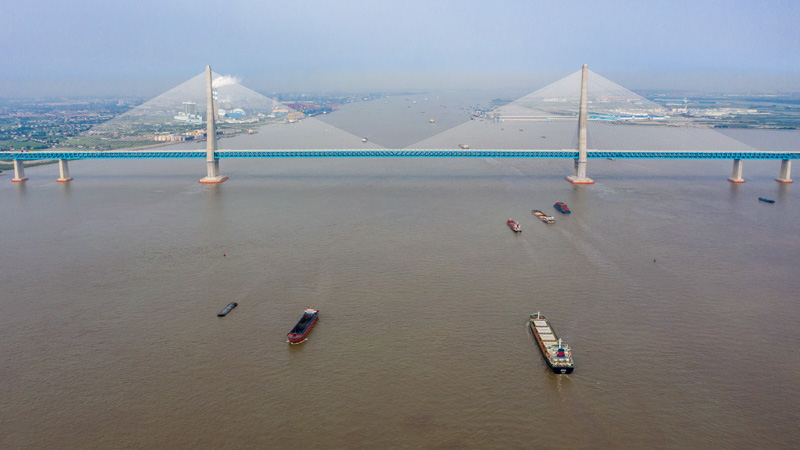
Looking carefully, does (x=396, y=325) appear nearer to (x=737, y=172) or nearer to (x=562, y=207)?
(x=562, y=207)

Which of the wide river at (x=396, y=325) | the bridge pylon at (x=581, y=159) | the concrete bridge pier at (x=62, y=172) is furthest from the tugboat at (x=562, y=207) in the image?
the concrete bridge pier at (x=62, y=172)

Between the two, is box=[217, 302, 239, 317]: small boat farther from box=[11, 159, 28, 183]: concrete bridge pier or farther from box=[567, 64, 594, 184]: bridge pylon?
box=[11, 159, 28, 183]: concrete bridge pier

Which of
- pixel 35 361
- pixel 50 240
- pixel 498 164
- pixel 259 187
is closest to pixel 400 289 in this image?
pixel 35 361

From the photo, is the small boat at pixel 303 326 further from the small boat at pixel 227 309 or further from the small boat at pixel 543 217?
the small boat at pixel 543 217

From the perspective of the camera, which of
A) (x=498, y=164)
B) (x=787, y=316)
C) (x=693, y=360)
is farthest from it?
(x=498, y=164)

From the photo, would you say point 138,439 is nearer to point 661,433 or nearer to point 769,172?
point 661,433

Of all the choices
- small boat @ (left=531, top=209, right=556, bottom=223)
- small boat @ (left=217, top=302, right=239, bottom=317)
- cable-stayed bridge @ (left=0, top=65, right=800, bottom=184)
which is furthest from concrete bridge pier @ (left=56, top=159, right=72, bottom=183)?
small boat @ (left=531, top=209, right=556, bottom=223)
